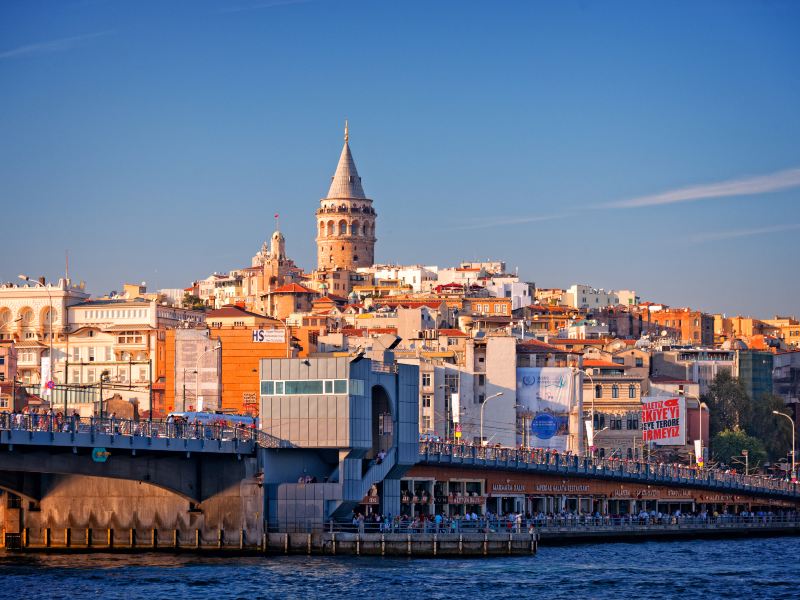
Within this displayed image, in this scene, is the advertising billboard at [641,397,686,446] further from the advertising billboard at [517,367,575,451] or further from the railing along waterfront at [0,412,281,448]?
the railing along waterfront at [0,412,281,448]

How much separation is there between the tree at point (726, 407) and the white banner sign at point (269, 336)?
4087cm

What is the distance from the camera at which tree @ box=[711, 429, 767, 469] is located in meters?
152

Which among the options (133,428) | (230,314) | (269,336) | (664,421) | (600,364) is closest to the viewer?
(133,428)

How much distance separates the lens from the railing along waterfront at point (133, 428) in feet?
244

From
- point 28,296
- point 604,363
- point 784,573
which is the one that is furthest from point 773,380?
point 784,573

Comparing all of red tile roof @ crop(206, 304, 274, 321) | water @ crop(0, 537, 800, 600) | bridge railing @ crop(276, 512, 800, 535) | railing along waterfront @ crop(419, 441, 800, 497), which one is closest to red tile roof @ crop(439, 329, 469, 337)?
red tile roof @ crop(206, 304, 274, 321)

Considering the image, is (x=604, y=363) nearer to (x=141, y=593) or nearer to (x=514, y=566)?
(x=514, y=566)

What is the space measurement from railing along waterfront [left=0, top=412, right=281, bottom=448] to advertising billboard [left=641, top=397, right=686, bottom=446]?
222ft

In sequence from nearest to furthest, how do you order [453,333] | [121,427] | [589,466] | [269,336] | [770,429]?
[121,427], [589,466], [269,336], [453,333], [770,429]

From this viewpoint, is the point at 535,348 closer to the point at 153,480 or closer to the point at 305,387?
the point at 305,387

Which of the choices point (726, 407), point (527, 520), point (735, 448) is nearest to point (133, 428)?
point (527, 520)

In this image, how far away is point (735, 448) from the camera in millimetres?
153125

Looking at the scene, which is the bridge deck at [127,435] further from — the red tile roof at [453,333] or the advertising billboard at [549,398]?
the red tile roof at [453,333]

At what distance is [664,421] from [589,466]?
1555 inches
